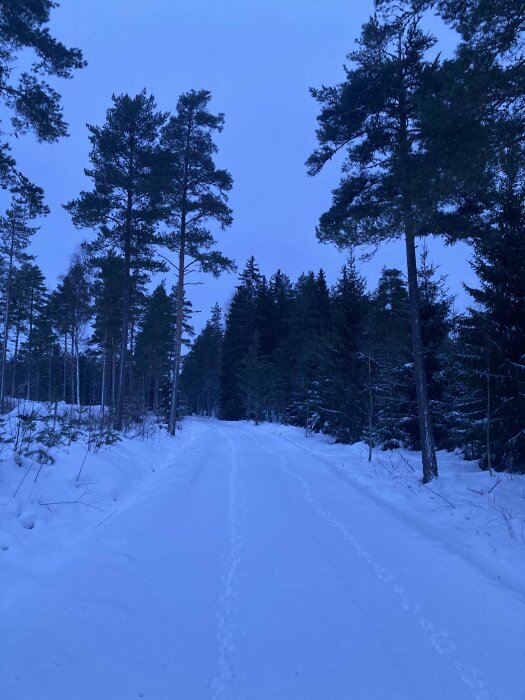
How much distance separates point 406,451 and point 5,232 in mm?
28408

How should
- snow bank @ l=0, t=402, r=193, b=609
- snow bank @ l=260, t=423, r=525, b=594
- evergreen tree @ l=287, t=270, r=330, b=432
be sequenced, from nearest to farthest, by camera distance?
snow bank @ l=0, t=402, r=193, b=609, snow bank @ l=260, t=423, r=525, b=594, evergreen tree @ l=287, t=270, r=330, b=432

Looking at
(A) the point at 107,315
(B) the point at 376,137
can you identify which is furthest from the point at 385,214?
(A) the point at 107,315

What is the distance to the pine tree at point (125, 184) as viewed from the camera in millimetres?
16625

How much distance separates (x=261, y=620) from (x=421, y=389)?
8.28m

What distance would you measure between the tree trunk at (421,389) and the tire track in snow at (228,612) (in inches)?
221

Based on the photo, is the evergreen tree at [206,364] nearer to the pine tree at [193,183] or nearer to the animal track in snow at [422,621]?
the pine tree at [193,183]

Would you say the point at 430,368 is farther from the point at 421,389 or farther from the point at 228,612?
the point at 228,612

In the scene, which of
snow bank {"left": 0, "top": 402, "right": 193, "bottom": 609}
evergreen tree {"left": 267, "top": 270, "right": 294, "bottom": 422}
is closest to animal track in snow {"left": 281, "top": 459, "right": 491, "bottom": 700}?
snow bank {"left": 0, "top": 402, "right": 193, "bottom": 609}

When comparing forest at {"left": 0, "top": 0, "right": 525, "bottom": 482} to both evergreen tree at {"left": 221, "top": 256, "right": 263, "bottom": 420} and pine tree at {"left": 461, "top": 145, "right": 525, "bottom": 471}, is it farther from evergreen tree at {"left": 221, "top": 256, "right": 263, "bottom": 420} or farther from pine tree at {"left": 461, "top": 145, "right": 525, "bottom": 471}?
evergreen tree at {"left": 221, "top": 256, "right": 263, "bottom": 420}

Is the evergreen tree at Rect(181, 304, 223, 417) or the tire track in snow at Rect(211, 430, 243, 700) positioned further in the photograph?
the evergreen tree at Rect(181, 304, 223, 417)

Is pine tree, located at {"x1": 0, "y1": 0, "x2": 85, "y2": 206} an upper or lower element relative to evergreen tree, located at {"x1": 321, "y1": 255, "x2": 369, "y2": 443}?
upper

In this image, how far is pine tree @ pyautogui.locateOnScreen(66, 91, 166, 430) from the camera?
1662 cm

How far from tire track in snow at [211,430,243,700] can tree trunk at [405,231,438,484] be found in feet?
18.4

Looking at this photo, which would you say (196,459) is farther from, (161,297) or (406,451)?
(161,297)
